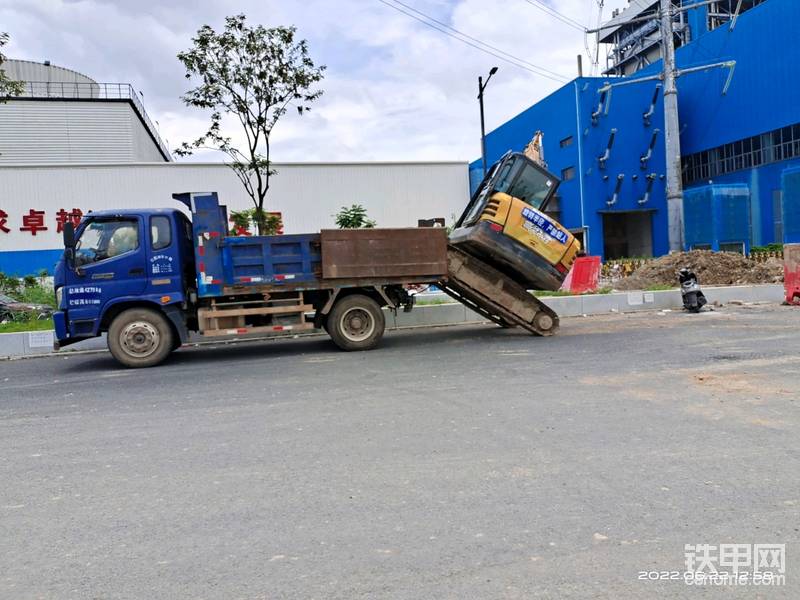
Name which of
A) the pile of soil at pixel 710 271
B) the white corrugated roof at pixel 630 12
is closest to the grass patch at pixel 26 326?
the pile of soil at pixel 710 271

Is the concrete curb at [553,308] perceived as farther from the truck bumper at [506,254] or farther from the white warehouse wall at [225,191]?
the white warehouse wall at [225,191]

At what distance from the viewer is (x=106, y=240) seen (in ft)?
33.0

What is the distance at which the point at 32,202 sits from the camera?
31391mm

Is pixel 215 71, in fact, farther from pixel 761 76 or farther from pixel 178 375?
pixel 761 76

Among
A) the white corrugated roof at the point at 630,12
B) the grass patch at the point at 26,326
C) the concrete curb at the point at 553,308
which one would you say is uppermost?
the white corrugated roof at the point at 630,12

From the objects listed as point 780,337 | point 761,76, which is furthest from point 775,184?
point 780,337

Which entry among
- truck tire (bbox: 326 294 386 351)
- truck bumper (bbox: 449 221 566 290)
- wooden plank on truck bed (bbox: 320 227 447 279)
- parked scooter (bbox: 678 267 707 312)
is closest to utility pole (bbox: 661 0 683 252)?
parked scooter (bbox: 678 267 707 312)

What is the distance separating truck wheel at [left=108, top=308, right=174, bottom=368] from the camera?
32.9 ft

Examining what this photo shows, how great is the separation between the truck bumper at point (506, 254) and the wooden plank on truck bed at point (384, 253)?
20.2 inches

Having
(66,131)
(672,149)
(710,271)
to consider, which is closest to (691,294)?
(710,271)

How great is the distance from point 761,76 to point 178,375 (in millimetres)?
36978

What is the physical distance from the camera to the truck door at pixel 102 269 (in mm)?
9883

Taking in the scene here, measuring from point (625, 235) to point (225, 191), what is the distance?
28.8 meters

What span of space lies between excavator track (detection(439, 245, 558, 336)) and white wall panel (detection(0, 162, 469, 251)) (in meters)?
23.8
